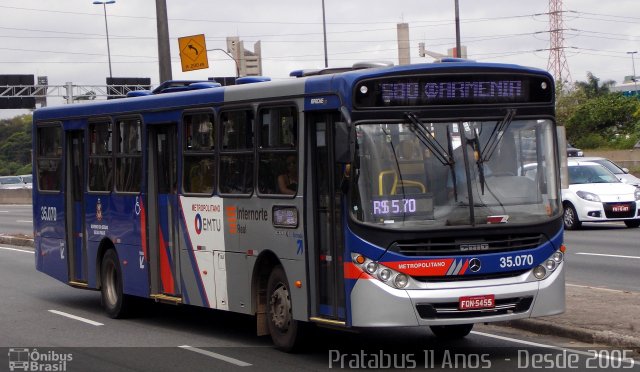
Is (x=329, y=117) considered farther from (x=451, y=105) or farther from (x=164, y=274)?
(x=164, y=274)

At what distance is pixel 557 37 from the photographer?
77812mm

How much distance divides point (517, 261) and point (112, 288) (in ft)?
22.6

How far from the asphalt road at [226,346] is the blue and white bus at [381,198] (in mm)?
425

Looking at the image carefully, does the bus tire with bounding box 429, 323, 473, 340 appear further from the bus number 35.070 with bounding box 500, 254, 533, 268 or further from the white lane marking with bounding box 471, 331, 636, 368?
the bus number 35.070 with bounding box 500, 254, 533, 268

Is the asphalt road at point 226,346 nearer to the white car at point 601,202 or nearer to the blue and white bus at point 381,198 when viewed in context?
the blue and white bus at point 381,198

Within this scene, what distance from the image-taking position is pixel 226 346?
11.9 m

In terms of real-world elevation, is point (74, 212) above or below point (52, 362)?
above

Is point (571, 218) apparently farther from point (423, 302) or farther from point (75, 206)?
point (423, 302)

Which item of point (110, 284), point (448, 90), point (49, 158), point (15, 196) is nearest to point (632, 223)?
point (49, 158)

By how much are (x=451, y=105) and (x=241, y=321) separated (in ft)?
16.5

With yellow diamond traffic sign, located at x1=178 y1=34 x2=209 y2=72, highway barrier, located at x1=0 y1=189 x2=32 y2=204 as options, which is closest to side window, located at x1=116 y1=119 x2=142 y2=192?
yellow diamond traffic sign, located at x1=178 y1=34 x2=209 y2=72

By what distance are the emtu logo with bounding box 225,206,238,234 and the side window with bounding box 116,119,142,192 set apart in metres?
2.35

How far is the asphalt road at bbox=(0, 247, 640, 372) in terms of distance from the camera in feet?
34.0

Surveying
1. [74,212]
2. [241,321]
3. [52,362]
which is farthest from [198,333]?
[74,212]
